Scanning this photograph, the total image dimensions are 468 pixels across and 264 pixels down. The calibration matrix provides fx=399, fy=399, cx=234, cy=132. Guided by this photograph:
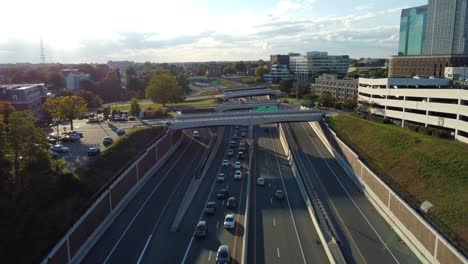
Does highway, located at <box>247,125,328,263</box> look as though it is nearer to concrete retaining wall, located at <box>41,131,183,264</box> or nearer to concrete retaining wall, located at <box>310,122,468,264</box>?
concrete retaining wall, located at <box>310,122,468,264</box>

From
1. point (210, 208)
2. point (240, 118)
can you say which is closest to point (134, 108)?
point (240, 118)

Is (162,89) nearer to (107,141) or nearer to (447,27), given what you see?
(107,141)

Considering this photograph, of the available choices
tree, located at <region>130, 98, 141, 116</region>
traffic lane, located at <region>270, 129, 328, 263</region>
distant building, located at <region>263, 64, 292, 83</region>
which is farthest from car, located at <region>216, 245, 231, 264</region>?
distant building, located at <region>263, 64, 292, 83</region>

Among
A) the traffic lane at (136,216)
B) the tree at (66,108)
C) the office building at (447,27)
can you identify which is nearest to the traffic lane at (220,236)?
the traffic lane at (136,216)

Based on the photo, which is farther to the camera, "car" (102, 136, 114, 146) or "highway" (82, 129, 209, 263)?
"car" (102, 136, 114, 146)

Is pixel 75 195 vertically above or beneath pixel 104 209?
above

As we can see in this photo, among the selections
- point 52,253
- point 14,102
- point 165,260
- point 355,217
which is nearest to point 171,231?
point 165,260

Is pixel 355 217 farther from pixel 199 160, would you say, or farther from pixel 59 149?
pixel 59 149

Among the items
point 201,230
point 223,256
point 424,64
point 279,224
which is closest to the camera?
point 223,256
